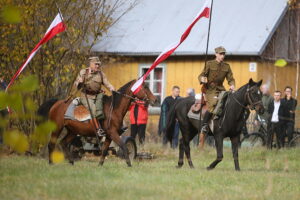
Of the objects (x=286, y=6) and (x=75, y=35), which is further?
(x=286, y=6)

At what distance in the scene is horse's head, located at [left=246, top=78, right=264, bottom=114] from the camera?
12312 mm

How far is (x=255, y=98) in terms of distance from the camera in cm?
1236

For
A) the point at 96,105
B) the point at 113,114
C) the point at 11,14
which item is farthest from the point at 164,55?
the point at 11,14

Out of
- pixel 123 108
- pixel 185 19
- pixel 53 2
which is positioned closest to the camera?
pixel 123 108

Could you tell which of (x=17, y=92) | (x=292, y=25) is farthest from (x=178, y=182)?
(x=292, y=25)

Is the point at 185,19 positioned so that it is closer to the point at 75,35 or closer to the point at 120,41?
the point at 120,41

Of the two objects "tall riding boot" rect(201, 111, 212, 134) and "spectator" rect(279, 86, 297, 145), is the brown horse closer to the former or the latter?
"tall riding boot" rect(201, 111, 212, 134)

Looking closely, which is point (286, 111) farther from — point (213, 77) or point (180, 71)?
point (180, 71)

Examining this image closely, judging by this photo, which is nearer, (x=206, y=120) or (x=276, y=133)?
(x=206, y=120)

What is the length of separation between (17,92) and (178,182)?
718 centimetres

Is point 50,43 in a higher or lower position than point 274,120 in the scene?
higher

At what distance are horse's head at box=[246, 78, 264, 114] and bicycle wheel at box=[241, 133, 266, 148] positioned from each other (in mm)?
7593

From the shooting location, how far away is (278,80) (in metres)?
27.6

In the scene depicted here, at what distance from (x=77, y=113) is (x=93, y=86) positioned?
0.60 meters
